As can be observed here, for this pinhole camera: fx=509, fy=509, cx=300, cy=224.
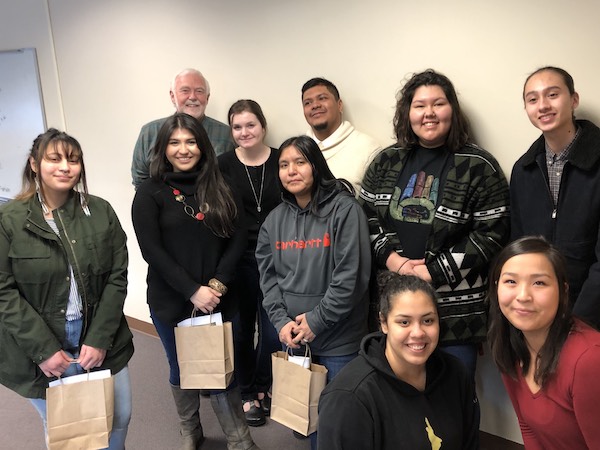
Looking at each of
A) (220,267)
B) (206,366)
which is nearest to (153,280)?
(220,267)

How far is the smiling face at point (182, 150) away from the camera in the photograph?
2104mm

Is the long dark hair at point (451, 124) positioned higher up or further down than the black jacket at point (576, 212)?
higher up

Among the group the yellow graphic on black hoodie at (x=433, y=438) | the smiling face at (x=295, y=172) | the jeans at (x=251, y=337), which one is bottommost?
the jeans at (x=251, y=337)

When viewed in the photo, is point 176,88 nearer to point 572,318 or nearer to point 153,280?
point 153,280

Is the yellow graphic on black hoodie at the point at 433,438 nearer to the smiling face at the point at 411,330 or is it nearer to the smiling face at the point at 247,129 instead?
the smiling face at the point at 411,330

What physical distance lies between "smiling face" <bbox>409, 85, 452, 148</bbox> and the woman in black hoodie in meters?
0.74

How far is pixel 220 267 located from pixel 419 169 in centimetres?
92

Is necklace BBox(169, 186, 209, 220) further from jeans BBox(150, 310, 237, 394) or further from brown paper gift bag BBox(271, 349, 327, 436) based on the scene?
brown paper gift bag BBox(271, 349, 327, 436)

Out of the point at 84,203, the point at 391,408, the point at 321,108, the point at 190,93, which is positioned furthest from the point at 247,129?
the point at 391,408

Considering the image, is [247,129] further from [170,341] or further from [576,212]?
[576,212]

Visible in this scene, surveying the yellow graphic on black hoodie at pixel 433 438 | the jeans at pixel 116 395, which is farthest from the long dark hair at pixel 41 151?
the yellow graphic on black hoodie at pixel 433 438

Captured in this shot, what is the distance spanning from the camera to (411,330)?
1.39m

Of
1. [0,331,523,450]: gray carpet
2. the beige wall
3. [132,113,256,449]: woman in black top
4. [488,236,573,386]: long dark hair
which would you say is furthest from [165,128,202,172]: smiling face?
[0,331,523,450]: gray carpet

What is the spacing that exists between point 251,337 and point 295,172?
3.60 ft
